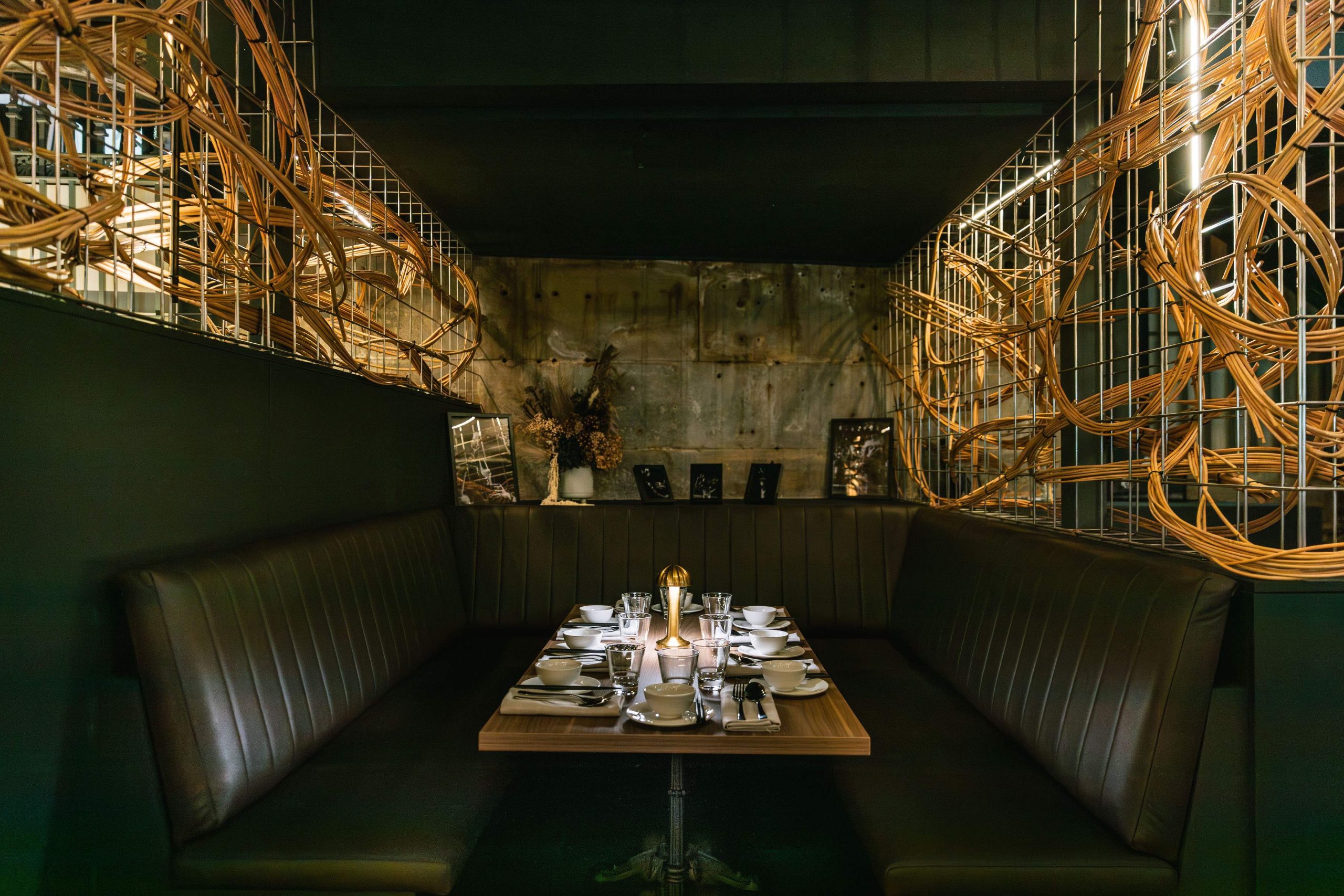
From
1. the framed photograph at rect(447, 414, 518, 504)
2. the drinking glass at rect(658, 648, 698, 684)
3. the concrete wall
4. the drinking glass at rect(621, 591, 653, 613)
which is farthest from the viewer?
the concrete wall

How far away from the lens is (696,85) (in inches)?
111

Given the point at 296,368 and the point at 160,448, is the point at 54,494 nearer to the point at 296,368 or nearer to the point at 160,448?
the point at 160,448

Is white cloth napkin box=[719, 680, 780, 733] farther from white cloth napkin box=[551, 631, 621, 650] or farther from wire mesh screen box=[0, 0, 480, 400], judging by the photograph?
wire mesh screen box=[0, 0, 480, 400]

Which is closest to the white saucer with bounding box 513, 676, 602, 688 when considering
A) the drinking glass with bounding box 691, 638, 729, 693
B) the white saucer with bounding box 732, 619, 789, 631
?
the drinking glass with bounding box 691, 638, 729, 693

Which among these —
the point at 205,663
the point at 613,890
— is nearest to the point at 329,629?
the point at 205,663

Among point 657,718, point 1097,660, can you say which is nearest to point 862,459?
point 1097,660

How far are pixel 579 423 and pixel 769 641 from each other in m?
2.17

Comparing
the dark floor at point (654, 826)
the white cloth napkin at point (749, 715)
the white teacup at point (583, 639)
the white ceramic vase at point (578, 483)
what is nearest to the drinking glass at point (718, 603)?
the white teacup at point (583, 639)

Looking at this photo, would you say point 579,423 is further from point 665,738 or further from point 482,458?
point 665,738

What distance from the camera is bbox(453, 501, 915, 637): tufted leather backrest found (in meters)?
3.49

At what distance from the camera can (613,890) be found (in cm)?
216

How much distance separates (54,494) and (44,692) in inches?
13.8

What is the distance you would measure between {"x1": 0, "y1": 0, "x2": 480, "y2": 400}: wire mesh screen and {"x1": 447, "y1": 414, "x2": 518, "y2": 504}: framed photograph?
10.7 inches

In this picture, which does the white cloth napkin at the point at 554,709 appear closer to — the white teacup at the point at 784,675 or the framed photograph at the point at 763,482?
the white teacup at the point at 784,675
